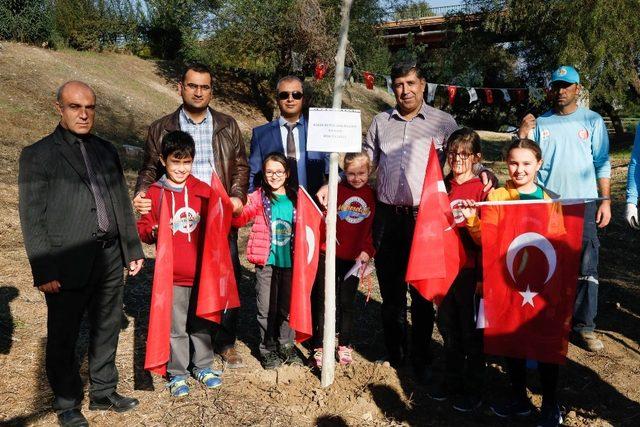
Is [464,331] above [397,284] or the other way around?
the other way around

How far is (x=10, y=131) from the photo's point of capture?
458 inches

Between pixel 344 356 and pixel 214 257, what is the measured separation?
134 cm

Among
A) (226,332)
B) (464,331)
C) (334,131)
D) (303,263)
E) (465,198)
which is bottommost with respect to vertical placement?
(226,332)

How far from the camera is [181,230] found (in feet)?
12.8

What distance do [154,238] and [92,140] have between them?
2.52ft

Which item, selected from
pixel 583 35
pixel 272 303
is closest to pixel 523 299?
pixel 272 303

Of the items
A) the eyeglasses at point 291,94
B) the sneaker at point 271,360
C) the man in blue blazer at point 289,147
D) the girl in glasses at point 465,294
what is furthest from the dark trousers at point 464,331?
the eyeglasses at point 291,94

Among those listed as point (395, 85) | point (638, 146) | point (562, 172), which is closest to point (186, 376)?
point (395, 85)

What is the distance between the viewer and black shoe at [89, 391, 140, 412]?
371cm

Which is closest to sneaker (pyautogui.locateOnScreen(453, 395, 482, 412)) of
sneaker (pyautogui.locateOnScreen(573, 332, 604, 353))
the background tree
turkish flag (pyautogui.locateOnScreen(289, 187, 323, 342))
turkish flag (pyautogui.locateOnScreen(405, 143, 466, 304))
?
turkish flag (pyautogui.locateOnScreen(405, 143, 466, 304))

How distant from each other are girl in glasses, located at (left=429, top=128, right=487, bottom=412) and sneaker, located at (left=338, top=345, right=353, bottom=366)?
0.87 meters

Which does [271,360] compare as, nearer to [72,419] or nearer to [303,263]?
[303,263]

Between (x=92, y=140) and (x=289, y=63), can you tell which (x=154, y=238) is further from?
(x=289, y=63)

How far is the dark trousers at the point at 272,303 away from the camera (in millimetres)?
4336
